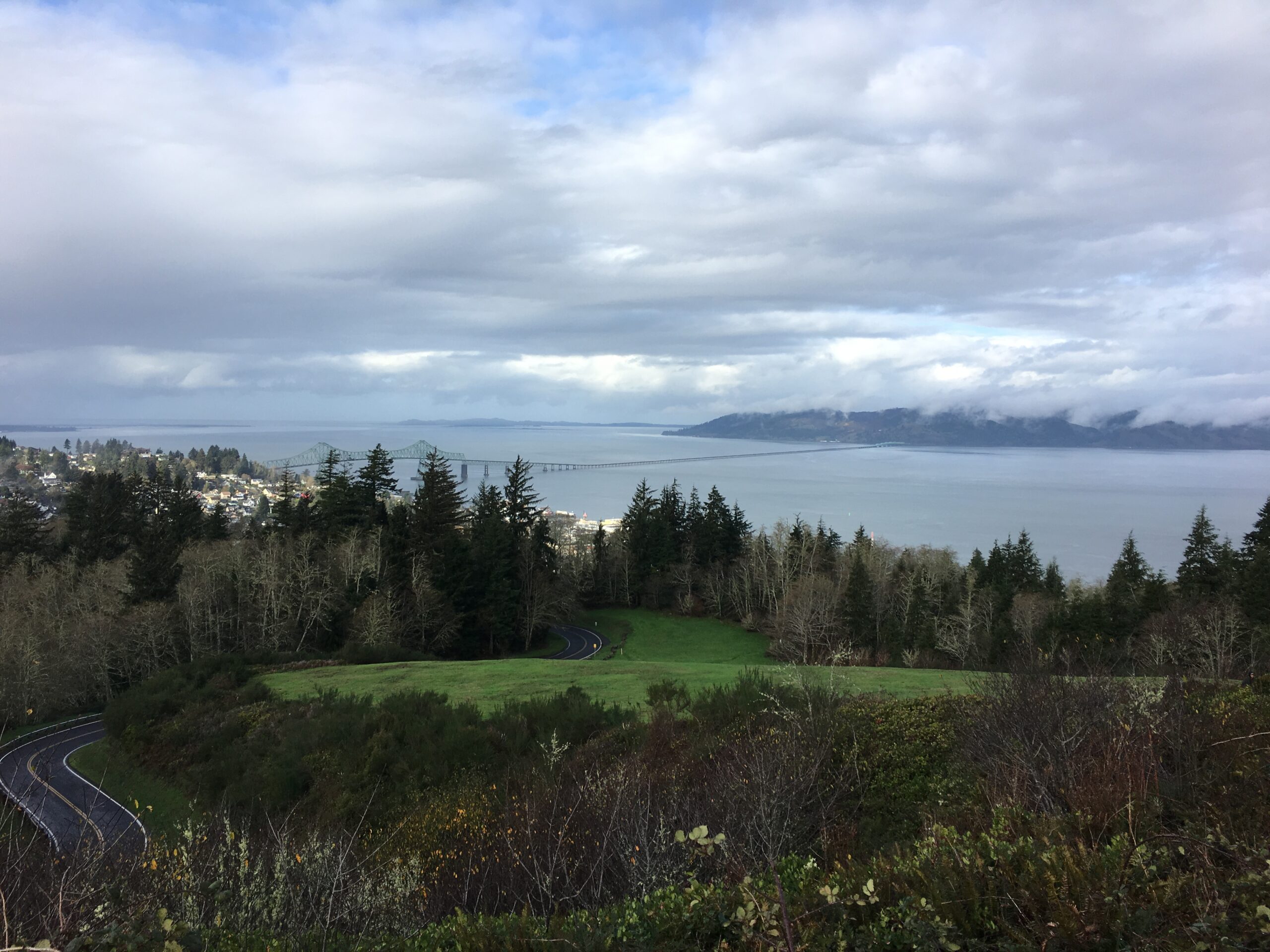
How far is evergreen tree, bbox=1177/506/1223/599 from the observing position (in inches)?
1243

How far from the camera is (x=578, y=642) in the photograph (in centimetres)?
3900

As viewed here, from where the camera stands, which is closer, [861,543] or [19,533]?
[19,533]

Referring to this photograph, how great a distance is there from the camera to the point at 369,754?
12.4 metres

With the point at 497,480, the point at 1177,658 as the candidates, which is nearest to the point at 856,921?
the point at 1177,658

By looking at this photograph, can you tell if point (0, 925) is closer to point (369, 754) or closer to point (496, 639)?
point (369, 754)

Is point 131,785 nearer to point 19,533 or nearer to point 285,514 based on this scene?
point 285,514

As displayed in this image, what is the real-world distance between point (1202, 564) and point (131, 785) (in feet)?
138

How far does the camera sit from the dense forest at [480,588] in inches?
980

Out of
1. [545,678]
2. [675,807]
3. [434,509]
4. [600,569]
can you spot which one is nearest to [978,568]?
[600,569]

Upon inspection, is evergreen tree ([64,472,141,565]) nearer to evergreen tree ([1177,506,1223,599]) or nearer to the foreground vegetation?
the foreground vegetation

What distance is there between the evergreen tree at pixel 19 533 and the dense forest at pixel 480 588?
15 cm

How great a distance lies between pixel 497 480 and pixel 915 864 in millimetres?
136120

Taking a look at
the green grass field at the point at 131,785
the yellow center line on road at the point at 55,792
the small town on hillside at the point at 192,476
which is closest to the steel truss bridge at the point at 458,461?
the small town on hillside at the point at 192,476

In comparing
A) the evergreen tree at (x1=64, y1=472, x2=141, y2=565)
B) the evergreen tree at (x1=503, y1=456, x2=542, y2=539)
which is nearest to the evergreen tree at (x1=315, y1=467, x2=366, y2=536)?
the evergreen tree at (x1=503, y1=456, x2=542, y2=539)
